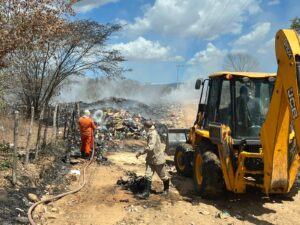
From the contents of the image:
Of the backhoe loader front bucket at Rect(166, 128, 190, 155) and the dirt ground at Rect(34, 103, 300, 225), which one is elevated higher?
the backhoe loader front bucket at Rect(166, 128, 190, 155)

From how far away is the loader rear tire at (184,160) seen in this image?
12.2m

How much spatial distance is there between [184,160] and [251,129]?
3.14m

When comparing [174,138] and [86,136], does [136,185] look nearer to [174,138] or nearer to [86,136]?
[174,138]

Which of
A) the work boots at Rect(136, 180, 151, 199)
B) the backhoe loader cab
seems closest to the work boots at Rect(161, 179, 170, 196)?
the work boots at Rect(136, 180, 151, 199)

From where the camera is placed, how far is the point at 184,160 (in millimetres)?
12273

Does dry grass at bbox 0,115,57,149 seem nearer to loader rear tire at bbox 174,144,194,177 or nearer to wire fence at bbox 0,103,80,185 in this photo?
wire fence at bbox 0,103,80,185

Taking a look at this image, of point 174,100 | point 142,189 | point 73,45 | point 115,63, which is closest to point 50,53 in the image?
point 73,45

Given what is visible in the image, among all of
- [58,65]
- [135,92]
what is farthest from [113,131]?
[135,92]

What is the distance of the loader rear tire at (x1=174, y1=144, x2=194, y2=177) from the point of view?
12.2 metres

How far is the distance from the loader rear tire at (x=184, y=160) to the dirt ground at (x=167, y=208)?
84 cm

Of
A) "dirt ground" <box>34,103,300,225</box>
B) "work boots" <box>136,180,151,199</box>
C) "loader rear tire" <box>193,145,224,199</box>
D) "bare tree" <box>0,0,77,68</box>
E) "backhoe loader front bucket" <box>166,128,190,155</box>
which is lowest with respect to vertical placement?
"dirt ground" <box>34,103,300,225</box>

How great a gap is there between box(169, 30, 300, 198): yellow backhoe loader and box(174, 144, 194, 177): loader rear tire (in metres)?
0.95

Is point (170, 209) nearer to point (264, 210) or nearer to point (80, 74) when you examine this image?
point (264, 210)

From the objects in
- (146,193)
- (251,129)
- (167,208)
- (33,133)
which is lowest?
(167,208)
